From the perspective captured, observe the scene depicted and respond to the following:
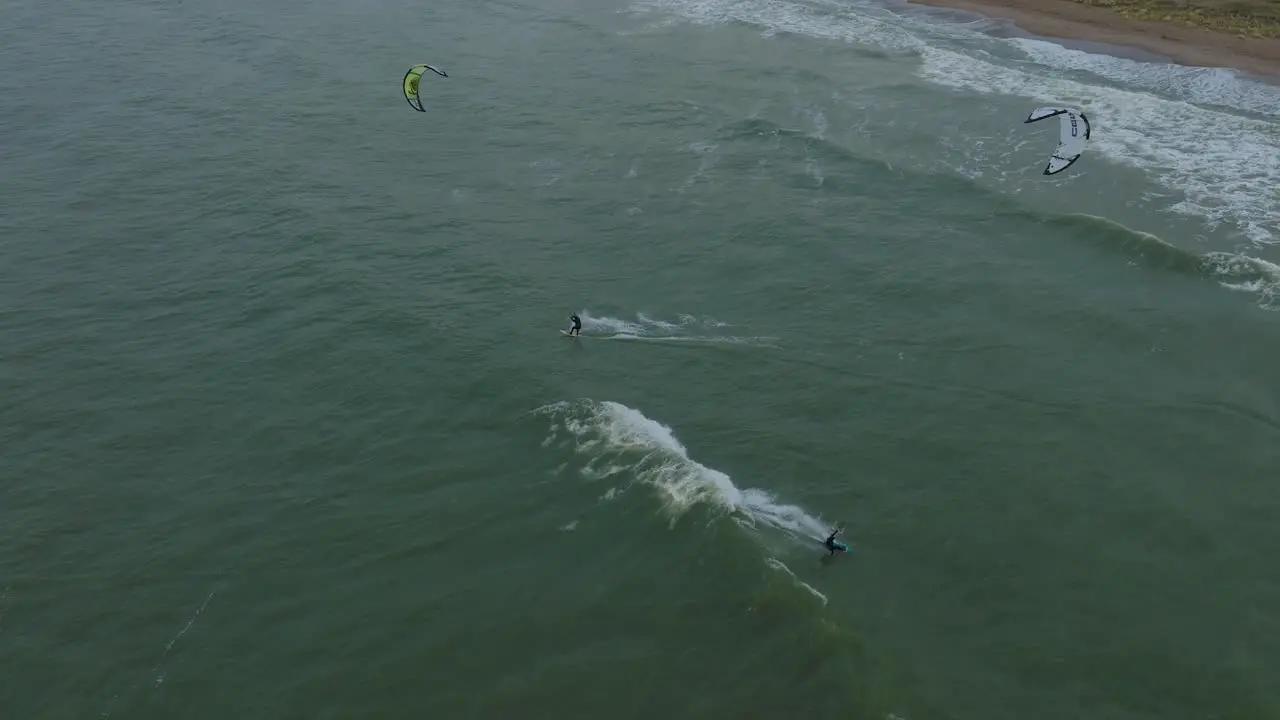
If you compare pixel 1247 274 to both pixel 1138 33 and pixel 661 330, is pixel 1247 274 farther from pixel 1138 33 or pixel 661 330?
pixel 1138 33

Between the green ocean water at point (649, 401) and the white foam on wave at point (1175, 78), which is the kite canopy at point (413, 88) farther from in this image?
the white foam on wave at point (1175, 78)

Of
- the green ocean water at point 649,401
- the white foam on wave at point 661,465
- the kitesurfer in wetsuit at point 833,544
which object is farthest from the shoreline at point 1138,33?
the kitesurfer in wetsuit at point 833,544

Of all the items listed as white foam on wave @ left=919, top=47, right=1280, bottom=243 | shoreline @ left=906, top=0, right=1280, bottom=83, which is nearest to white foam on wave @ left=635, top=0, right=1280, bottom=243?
white foam on wave @ left=919, top=47, right=1280, bottom=243


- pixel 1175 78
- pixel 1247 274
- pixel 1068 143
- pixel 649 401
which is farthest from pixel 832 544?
pixel 1175 78

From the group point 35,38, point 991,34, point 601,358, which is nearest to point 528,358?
point 601,358

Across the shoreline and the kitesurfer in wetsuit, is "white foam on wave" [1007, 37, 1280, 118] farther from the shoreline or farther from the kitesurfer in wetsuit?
the kitesurfer in wetsuit
